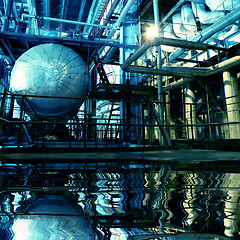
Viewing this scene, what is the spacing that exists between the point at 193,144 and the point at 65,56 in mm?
5691

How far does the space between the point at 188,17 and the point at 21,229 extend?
1207 cm

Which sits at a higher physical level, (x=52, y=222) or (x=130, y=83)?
(x=130, y=83)

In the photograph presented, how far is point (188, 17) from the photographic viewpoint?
10164 mm

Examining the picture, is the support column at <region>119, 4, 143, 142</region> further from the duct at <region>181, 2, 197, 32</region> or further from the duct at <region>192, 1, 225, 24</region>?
the duct at <region>192, 1, 225, 24</region>

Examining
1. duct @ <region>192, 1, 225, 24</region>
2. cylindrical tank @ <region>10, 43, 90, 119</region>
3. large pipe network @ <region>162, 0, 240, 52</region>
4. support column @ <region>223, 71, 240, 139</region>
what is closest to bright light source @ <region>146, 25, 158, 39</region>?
large pipe network @ <region>162, 0, 240, 52</region>

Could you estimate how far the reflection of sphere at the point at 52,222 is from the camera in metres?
0.68

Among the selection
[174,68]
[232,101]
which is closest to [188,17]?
[174,68]

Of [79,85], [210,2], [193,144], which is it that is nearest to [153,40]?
[79,85]

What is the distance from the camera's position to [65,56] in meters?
6.96

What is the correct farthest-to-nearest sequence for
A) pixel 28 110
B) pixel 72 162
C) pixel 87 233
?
pixel 28 110 → pixel 72 162 → pixel 87 233

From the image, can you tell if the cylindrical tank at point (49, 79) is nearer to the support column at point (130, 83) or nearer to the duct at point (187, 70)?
the duct at point (187, 70)

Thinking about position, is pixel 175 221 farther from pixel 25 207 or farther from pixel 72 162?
pixel 72 162

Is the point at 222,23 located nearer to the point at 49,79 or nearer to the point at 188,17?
the point at 188,17

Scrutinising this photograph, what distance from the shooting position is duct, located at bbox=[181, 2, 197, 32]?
10.1 m
